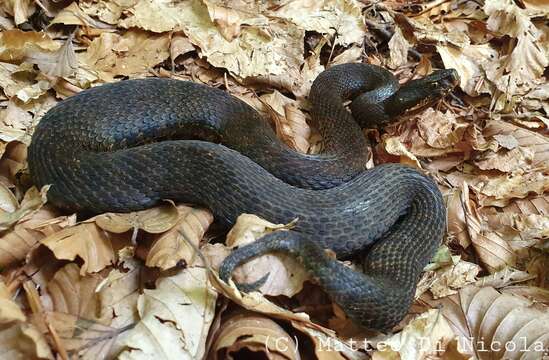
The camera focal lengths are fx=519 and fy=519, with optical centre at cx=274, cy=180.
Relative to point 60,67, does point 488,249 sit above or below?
below

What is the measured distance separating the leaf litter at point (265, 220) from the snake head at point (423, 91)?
176 mm

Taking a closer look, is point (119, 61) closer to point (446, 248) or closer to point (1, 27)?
point (1, 27)

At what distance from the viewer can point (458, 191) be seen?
15.9ft

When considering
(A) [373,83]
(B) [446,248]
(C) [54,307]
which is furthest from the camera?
(A) [373,83]

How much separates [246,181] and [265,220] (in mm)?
364

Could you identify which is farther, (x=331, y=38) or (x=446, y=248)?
(x=331, y=38)

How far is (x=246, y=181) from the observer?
13.1ft

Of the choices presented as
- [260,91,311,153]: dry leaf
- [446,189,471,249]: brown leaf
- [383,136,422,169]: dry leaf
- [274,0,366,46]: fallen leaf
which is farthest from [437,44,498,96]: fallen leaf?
[260,91,311,153]: dry leaf

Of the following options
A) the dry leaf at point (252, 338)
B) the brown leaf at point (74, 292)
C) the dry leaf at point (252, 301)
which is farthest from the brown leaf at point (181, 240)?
the dry leaf at point (252, 338)

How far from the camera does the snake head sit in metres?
5.38

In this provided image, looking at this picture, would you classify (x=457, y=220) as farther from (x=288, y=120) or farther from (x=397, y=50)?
(x=397, y=50)

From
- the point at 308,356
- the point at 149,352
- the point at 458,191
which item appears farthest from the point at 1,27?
the point at 458,191

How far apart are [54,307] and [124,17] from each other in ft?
11.8

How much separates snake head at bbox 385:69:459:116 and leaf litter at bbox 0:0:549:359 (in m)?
0.18
